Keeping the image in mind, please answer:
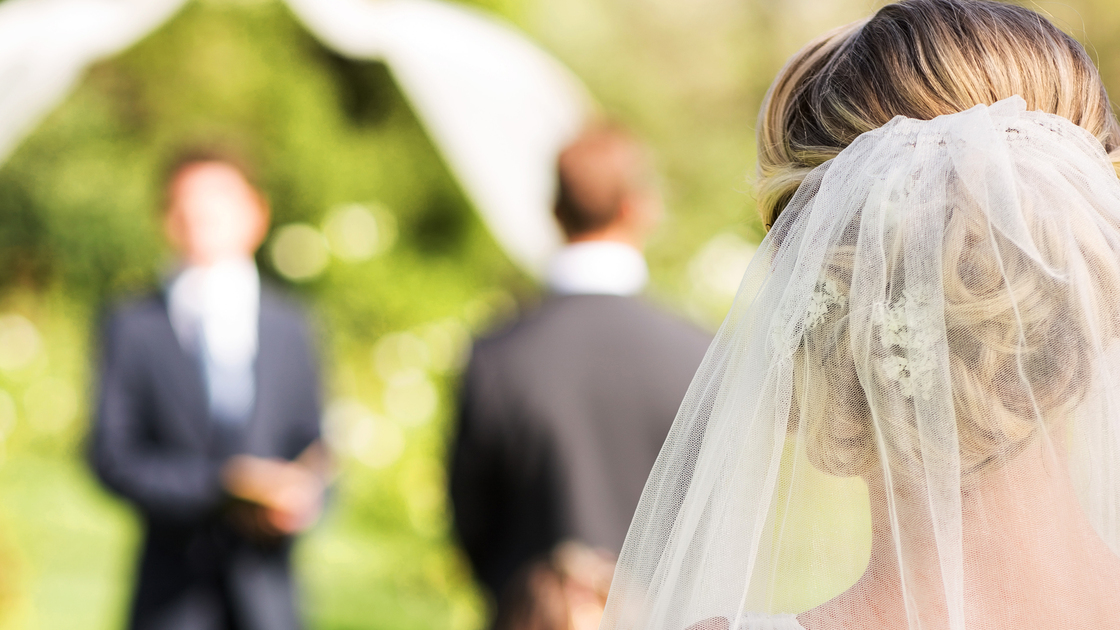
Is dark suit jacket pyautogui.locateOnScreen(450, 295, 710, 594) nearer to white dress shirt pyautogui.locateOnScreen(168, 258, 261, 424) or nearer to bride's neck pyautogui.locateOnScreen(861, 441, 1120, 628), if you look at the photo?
white dress shirt pyautogui.locateOnScreen(168, 258, 261, 424)

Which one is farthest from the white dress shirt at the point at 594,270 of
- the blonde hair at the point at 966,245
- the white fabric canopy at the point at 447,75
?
the white fabric canopy at the point at 447,75

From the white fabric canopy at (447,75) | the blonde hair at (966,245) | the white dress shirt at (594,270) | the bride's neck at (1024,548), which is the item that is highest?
the blonde hair at (966,245)

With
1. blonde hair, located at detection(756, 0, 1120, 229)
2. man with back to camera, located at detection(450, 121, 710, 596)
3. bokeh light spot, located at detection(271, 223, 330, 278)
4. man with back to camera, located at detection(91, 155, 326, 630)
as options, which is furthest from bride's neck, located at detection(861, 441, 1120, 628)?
bokeh light spot, located at detection(271, 223, 330, 278)

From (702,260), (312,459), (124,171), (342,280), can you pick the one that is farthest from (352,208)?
(312,459)

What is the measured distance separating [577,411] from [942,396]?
5.57 ft

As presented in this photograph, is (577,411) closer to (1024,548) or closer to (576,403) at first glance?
(576,403)

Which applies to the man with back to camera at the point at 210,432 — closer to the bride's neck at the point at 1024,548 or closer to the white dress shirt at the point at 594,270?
the white dress shirt at the point at 594,270

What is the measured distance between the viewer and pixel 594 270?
9.10 ft

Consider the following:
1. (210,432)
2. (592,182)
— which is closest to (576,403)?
(592,182)

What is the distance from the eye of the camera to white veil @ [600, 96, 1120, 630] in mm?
987

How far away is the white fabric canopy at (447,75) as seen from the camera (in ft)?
18.9

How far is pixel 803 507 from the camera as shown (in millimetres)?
1091

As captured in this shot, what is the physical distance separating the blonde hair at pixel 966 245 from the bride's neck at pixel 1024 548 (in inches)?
1.2

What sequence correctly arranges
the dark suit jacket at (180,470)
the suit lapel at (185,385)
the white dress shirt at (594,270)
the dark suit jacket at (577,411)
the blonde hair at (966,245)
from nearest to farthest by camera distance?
the blonde hair at (966,245)
the dark suit jacket at (577,411)
the white dress shirt at (594,270)
the dark suit jacket at (180,470)
the suit lapel at (185,385)
